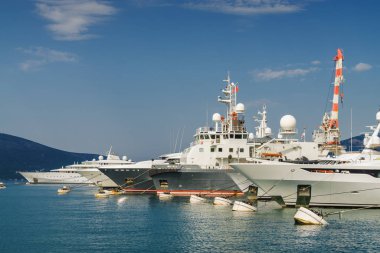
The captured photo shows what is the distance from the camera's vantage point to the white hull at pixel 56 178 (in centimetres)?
16369

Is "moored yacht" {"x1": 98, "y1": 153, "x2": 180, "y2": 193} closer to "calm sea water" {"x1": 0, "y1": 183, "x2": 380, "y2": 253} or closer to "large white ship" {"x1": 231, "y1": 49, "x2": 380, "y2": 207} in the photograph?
"calm sea water" {"x1": 0, "y1": 183, "x2": 380, "y2": 253}

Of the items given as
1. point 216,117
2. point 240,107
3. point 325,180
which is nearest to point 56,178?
point 216,117

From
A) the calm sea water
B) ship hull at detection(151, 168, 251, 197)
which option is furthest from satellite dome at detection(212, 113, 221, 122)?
the calm sea water

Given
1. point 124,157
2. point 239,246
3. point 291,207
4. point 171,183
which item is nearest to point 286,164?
point 291,207

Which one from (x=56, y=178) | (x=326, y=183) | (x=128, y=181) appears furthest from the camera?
(x=56, y=178)

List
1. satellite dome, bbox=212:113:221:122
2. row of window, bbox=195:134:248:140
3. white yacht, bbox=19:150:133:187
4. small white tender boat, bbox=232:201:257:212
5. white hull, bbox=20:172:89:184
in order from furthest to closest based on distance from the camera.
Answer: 1. white hull, bbox=20:172:89:184
2. white yacht, bbox=19:150:133:187
3. satellite dome, bbox=212:113:221:122
4. row of window, bbox=195:134:248:140
5. small white tender boat, bbox=232:201:257:212

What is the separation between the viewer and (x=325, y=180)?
184 ft

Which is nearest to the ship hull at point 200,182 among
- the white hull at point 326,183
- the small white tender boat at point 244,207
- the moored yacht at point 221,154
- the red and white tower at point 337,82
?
the moored yacht at point 221,154

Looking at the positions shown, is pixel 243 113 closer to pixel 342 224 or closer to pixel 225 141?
pixel 225 141

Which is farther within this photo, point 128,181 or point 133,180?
point 128,181

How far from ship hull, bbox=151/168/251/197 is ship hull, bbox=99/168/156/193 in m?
7.95

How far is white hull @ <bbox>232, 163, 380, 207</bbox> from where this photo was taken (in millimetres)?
55719

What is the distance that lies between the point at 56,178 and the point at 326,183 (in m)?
130

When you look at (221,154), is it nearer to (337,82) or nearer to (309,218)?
(337,82)
